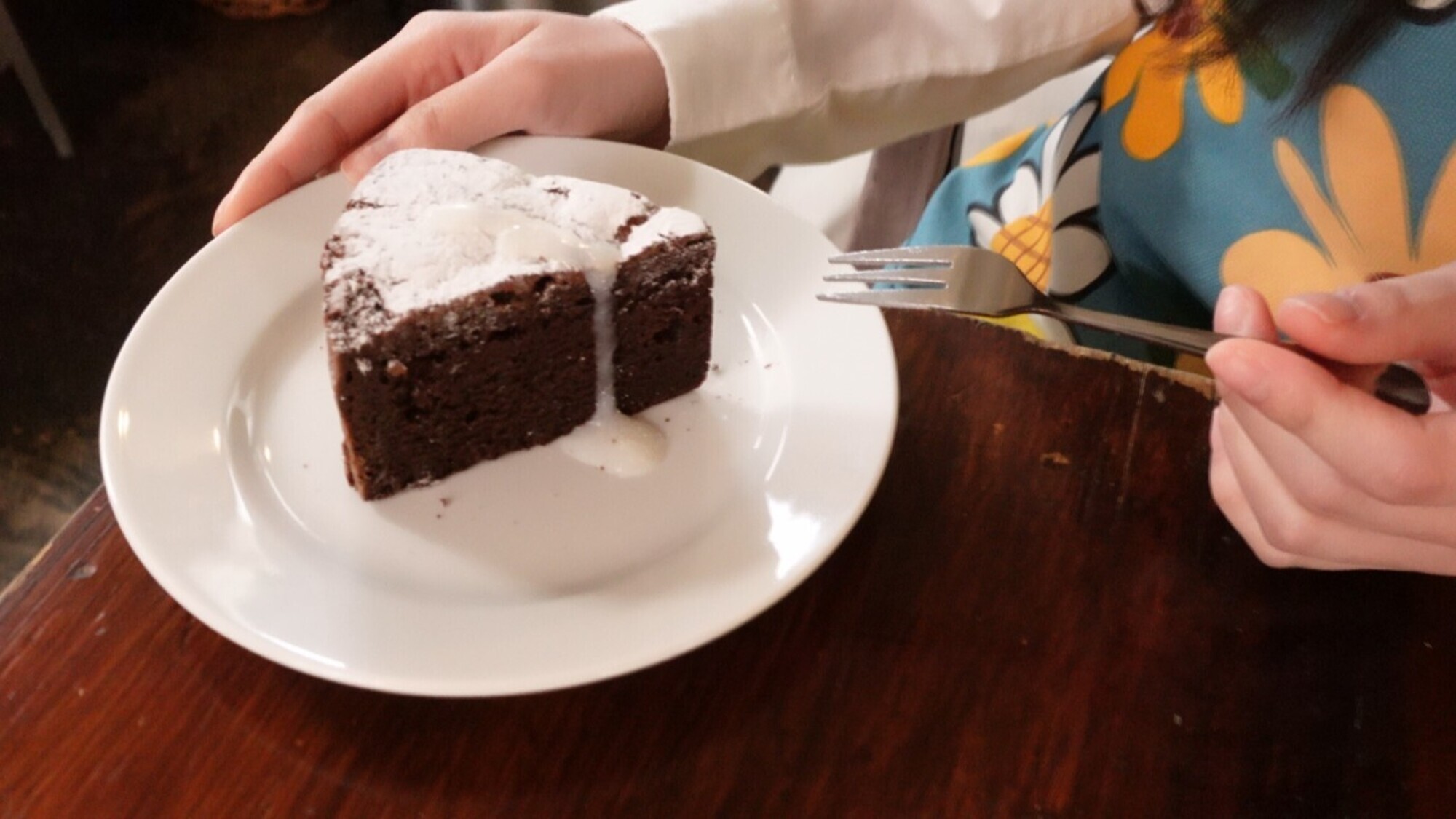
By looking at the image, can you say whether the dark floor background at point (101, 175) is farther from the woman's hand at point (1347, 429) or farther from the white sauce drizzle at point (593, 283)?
the woman's hand at point (1347, 429)

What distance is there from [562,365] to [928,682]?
1.32ft

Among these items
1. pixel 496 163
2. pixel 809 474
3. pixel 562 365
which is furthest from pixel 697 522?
pixel 496 163

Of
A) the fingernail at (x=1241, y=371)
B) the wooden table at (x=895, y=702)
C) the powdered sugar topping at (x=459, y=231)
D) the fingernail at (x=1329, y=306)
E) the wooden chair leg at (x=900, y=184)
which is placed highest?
the fingernail at (x=1329, y=306)

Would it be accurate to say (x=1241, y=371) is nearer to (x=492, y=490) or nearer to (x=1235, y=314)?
(x=1235, y=314)

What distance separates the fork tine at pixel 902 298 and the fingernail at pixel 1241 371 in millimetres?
229

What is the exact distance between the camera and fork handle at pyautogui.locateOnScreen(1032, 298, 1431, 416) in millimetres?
638

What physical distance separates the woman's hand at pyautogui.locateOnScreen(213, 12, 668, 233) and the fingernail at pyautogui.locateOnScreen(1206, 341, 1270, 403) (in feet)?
2.10

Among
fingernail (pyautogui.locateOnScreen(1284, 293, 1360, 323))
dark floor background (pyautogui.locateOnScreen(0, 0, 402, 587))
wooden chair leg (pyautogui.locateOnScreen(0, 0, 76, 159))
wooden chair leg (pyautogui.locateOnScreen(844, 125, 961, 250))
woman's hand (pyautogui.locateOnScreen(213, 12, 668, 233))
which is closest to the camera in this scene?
fingernail (pyautogui.locateOnScreen(1284, 293, 1360, 323))

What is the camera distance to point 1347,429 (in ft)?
1.92

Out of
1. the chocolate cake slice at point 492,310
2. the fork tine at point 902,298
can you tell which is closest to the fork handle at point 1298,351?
the fork tine at point 902,298

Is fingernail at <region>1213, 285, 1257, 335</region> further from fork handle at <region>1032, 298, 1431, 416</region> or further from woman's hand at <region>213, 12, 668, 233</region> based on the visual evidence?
woman's hand at <region>213, 12, 668, 233</region>

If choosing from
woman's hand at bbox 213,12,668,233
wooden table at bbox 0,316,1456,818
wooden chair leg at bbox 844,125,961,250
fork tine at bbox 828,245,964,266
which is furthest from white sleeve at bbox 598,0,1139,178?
wooden table at bbox 0,316,1456,818

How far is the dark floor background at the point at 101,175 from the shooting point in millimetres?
1744

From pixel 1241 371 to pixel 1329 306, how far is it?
0.21ft
